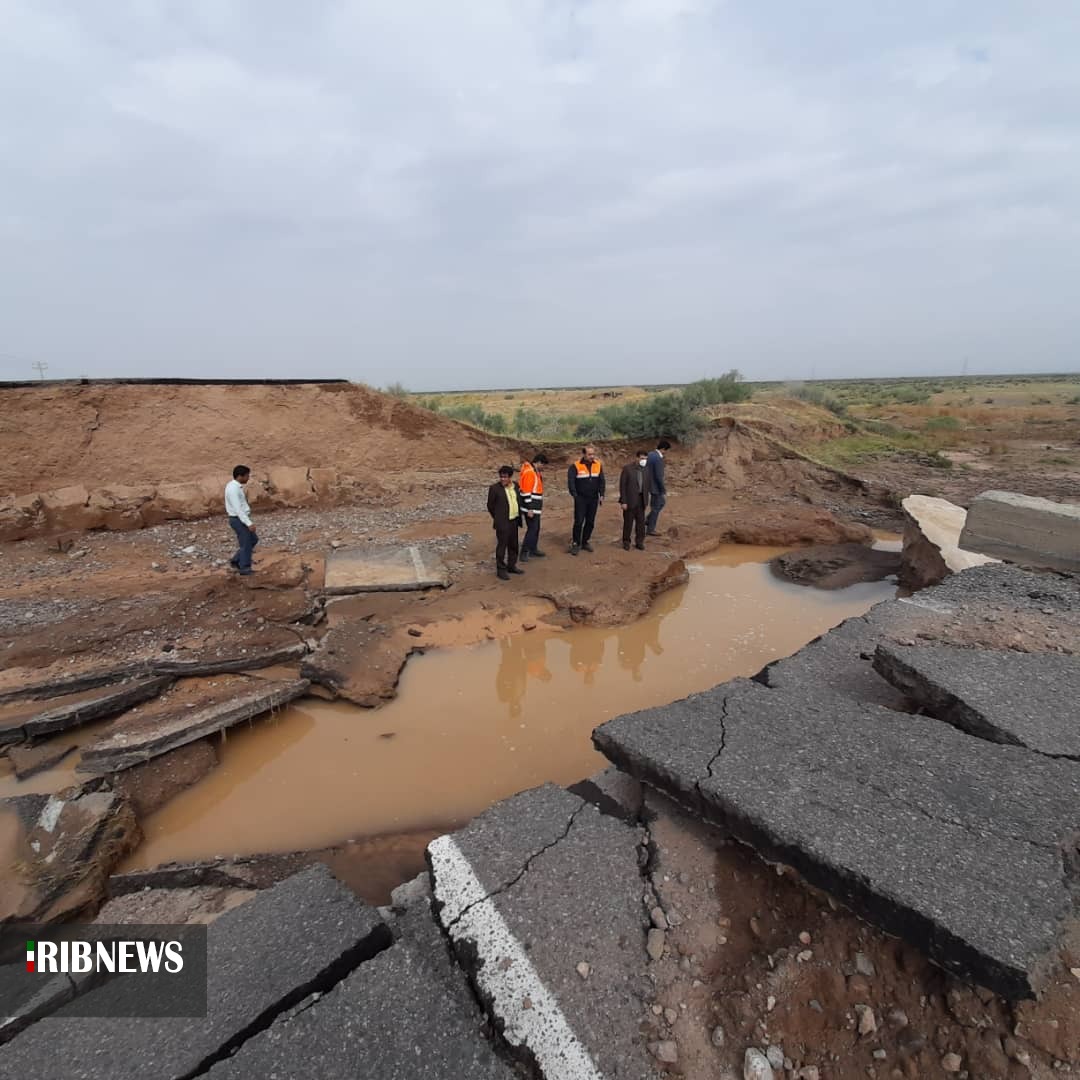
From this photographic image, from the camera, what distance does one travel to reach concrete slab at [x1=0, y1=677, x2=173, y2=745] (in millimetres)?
4285

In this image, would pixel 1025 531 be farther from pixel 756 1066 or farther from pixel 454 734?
pixel 756 1066

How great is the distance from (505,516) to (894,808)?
216 inches

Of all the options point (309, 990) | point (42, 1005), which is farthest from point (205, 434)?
point (309, 990)

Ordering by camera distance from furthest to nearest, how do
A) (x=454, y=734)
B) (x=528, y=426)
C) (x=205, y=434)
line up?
(x=528, y=426)
(x=205, y=434)
(x=454, y=734)

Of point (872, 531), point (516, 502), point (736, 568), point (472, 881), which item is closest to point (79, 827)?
point (472, 881)

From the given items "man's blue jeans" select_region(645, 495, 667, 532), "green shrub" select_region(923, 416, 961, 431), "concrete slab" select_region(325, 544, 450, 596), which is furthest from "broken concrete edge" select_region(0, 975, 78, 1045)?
"green shrub" select_region(923, 416, 961, 431)

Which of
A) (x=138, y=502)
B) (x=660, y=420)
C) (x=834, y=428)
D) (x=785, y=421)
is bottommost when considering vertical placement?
(x=138, y=502)

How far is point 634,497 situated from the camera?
8547 mm

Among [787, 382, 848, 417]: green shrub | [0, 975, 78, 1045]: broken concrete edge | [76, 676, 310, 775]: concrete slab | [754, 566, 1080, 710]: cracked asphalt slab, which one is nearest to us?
[0, 975, 78, 1045]: broken concrete edge

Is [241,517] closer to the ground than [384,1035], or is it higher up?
higher up

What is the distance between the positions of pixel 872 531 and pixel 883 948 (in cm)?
1067

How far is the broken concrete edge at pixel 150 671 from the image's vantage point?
474 centimetres

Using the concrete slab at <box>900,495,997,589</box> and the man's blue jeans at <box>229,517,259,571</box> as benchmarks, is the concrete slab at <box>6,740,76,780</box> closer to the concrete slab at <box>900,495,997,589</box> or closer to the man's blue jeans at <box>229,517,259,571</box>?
the man's blue jeans at <box>229,517,259,571</box>

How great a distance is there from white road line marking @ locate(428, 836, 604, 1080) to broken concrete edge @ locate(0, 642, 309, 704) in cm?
360
